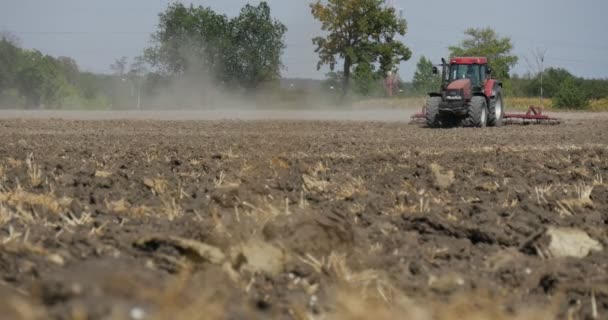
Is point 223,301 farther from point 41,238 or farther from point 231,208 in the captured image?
point 231,208

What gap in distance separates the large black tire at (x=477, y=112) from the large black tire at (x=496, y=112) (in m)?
1.03

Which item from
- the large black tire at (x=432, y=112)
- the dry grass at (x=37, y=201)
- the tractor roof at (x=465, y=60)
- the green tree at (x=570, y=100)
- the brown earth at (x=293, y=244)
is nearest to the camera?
the brown earth at (x=293, y=244)

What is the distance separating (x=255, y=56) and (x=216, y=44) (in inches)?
470

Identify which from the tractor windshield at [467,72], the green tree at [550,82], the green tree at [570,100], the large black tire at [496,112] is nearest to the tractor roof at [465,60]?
the tractor windshield at [467,72]

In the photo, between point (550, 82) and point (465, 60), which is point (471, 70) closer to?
point (465, 60)

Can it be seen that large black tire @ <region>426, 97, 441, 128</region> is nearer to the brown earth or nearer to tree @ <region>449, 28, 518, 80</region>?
the brown earth

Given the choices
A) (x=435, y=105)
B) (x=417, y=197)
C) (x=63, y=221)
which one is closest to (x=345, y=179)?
(x=417, y=197)

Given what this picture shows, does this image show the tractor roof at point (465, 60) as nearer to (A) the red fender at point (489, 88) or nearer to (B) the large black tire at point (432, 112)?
(A) the red fender at point (489, 88)

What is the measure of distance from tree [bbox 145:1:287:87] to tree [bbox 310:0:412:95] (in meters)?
3.34

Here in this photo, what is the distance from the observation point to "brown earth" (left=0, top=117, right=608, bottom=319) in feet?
10.2

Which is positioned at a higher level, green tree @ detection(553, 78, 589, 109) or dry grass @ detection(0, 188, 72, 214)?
dry grass @ detection(0, 188, 72, 214)

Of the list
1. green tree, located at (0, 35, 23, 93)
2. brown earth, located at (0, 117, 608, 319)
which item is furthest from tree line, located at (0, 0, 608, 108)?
brown earth, located at (0, 117, 608, 319)

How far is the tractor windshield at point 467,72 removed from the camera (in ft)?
87.9

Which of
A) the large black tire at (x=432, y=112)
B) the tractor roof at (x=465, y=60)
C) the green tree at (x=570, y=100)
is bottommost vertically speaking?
the green tree at (x=570, y=100)
